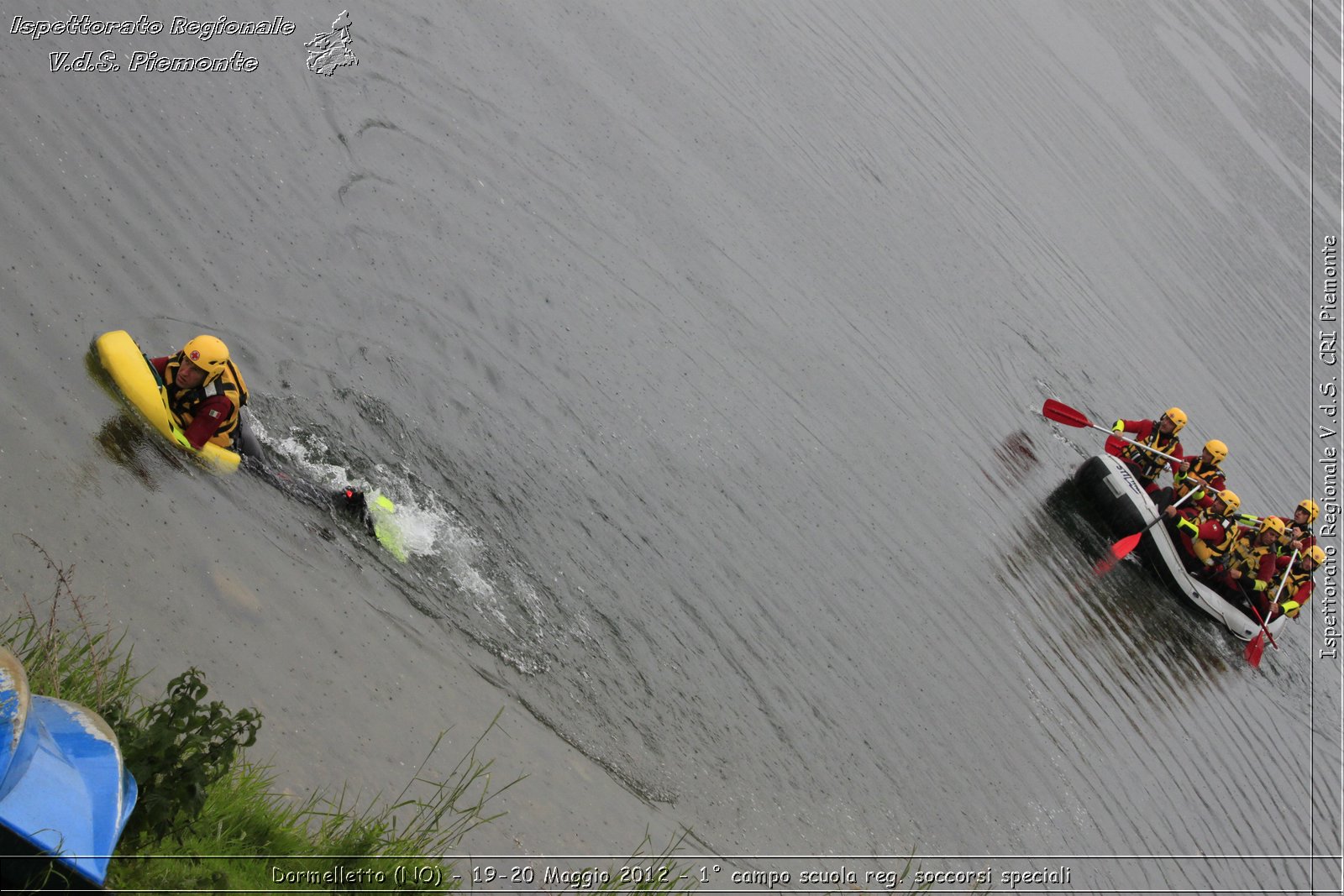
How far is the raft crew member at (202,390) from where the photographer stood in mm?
7414

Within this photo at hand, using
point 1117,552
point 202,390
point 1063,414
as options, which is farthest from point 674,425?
point 1117,552

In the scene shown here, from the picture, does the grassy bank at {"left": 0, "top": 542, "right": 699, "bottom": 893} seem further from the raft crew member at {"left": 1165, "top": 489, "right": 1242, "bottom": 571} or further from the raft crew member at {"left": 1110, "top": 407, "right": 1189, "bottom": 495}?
the raft crew member at {"left": 1110, "top": 407, "right": 1189, "bottom": 495}

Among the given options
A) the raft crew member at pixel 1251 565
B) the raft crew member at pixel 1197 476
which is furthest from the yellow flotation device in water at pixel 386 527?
the raft crew member at pixel 1251 565

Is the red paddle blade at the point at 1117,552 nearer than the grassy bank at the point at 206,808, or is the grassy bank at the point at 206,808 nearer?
the grassy bank at the point at 206,808

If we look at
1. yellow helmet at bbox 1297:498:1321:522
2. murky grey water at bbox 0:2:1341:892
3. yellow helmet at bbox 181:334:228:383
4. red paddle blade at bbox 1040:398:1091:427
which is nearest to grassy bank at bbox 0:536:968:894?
murky grey water at bbox 0:2:1341:892

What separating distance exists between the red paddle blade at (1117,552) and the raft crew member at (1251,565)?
56.3 inches

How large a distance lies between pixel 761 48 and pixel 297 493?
36.7 feet

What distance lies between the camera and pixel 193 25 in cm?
1145

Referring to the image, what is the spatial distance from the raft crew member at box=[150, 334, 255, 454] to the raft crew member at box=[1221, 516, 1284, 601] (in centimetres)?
1214

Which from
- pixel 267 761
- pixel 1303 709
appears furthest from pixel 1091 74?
pixel 267 761

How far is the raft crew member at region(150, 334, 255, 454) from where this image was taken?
24.3 ft

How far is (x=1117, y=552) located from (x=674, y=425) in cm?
632

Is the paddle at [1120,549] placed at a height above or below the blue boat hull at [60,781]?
above

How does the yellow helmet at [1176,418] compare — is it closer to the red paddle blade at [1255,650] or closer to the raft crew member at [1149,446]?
the raft crew member at [1149,446]
